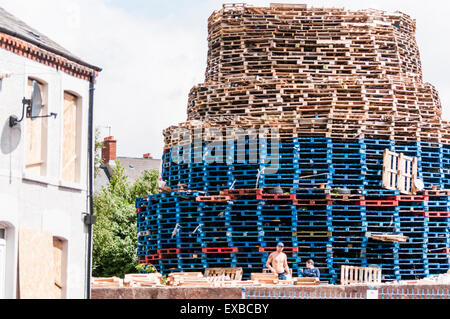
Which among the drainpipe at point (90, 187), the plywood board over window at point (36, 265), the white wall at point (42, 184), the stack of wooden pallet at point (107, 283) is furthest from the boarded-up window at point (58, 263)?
the stack of wooden pallet at point (107, 283)

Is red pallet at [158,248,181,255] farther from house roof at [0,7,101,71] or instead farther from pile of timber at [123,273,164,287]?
house roof at [0,7,101,71]

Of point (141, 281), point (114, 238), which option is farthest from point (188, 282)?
point (114, 238)

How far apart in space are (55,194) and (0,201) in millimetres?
1745

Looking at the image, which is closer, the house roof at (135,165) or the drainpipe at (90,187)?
the drainpipe at (90,187)

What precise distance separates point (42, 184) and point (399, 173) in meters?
14.7

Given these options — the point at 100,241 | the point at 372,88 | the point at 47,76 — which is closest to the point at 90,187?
the point at 47,76

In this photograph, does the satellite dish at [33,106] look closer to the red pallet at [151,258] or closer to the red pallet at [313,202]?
the red pallet at [313,202]

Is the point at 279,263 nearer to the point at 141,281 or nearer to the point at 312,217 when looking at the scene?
the point at 141,281

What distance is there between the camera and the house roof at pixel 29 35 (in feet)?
48.9

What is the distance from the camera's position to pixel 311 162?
1075 inches

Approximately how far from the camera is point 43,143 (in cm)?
1564

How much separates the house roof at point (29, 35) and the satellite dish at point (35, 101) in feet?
3.16
